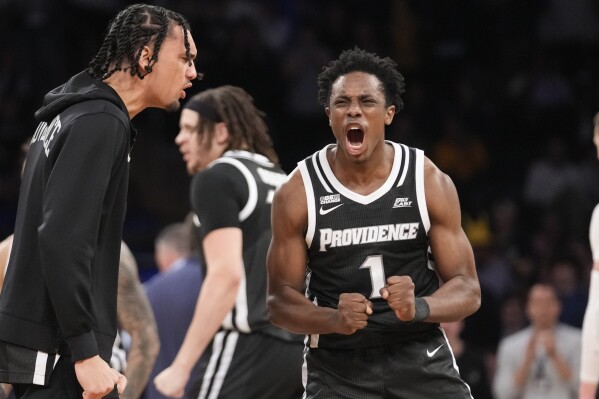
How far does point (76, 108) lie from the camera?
3471 mm

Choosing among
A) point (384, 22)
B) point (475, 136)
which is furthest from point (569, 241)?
point (384, 22)

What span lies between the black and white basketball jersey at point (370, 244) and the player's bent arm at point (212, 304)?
2.71ft

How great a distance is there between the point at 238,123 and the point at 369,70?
4.36 ft

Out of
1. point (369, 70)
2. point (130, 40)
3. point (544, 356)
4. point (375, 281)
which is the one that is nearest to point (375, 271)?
point (375, 281)

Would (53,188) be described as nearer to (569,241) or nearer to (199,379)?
(199,379)

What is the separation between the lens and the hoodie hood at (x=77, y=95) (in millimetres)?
3506

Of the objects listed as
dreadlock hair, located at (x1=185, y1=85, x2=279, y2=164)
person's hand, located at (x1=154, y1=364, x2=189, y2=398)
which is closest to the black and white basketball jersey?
person's hand, located at (x1=154, y1=364, x2=189, y2=398)

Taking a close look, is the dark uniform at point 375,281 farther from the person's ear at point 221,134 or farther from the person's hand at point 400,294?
the person's ear at point 221,134

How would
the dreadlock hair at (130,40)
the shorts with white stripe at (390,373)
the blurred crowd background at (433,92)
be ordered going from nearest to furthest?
the dreadlock hair at (130,40) < the shorts with white stripe at (390,373) < the blurred crowd background at (433,92)

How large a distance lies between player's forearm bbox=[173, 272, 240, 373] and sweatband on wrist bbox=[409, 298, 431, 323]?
125cm

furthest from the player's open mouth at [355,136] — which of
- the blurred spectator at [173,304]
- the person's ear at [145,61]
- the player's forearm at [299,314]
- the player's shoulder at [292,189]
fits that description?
the blurred spectator at [173,304]

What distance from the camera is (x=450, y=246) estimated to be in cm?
416

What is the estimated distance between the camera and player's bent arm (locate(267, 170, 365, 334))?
415cm

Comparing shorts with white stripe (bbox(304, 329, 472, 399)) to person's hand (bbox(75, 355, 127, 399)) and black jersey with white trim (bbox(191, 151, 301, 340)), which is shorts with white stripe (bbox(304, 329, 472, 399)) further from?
person's hand (bbox(75, 355, 127, 399))
